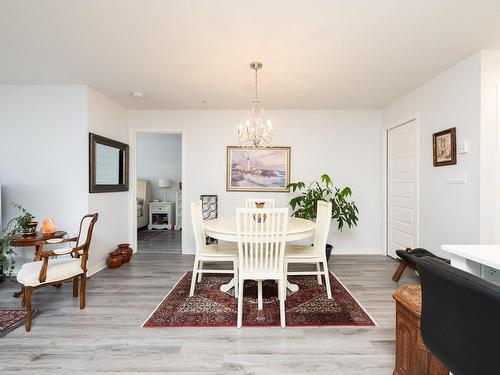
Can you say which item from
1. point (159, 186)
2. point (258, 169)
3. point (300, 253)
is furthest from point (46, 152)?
point (159, 186)

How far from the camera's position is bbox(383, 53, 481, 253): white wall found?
2.33m

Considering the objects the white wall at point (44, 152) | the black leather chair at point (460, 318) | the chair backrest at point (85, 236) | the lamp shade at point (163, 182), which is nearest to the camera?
the black leather chair at point (460, 318)

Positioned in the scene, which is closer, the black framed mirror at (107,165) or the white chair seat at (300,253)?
the white chair seat at (300,253)

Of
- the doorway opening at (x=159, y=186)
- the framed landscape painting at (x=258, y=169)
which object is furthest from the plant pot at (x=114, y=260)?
the doorway opening at (x=159, y=186)

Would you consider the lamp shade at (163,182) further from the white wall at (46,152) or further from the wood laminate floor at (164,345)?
the wood laminate floor at (164,345)

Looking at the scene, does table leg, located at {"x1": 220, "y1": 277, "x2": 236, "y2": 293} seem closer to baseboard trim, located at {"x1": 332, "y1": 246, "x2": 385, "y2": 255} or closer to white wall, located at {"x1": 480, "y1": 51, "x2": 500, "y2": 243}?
baseboard trim, located at {"x1": 332, "y1": 246, "x2": 385, "y2": 255}

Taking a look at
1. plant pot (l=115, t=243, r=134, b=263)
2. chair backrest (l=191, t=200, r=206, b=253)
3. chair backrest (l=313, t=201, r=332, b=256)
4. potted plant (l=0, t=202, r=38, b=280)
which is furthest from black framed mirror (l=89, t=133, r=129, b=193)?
chair backrest (l=313, t=201, r=332, b=256)

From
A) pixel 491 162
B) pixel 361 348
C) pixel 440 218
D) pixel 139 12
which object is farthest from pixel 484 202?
pixel 139 12

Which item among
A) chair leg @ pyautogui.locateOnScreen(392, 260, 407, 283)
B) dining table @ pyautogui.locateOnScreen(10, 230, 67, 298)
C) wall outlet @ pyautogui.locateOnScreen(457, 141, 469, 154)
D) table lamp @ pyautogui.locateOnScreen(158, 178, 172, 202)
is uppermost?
wall outlet @ pyautogui.locateOnScreen(457, 141, 469, 154)

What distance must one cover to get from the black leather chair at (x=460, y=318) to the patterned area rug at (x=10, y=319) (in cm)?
279

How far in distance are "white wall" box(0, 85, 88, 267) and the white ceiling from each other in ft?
0.68

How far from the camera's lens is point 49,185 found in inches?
119

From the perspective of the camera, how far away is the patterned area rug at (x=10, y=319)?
76.0 inches

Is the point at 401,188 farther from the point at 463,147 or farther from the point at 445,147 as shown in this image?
the point at 463,147
